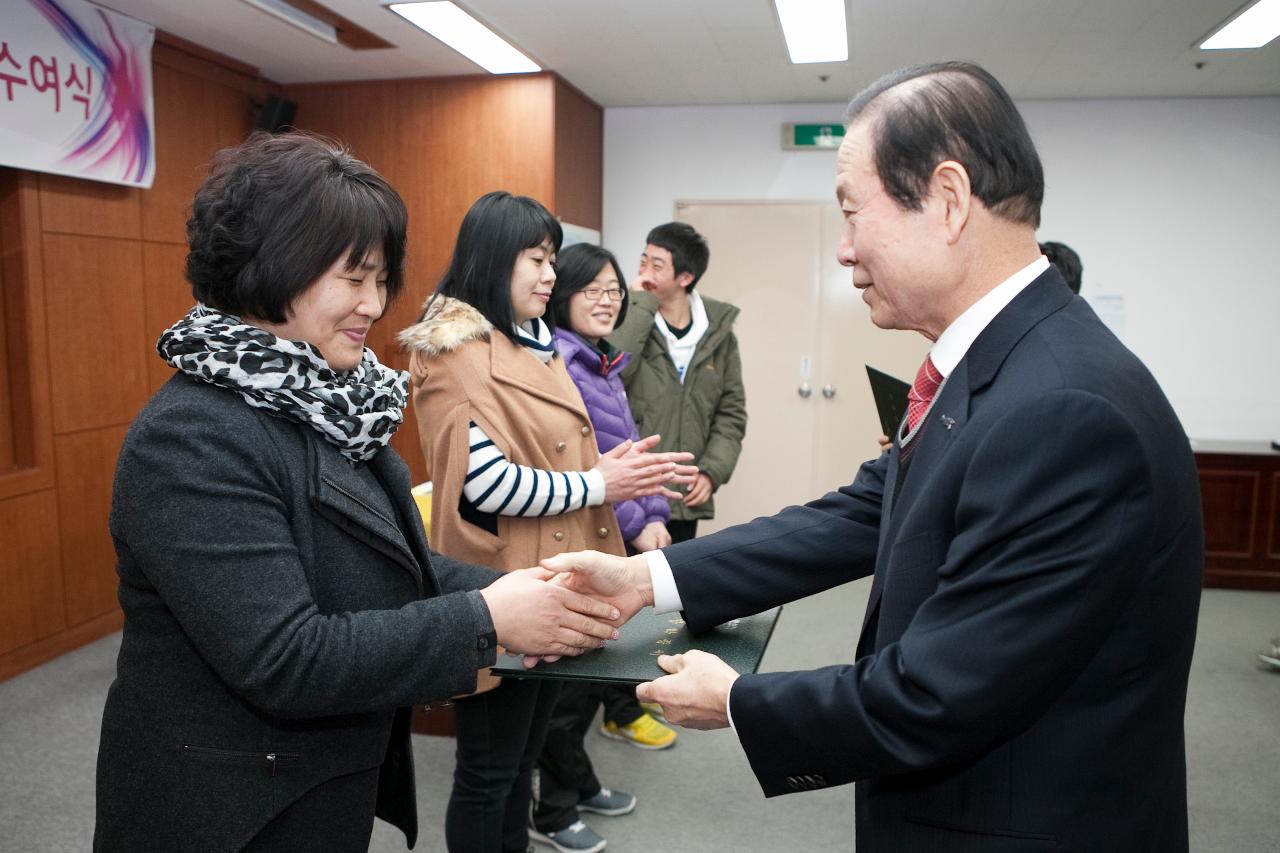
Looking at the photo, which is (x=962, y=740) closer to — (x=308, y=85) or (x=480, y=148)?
(x=480, y=148)

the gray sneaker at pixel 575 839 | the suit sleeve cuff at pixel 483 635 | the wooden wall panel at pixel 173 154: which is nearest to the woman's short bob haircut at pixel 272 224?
the suit sleeve cuff at pixel 483 635

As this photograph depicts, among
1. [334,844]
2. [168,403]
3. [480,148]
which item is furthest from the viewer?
[480,148]

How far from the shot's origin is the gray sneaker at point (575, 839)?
2721 millimetres

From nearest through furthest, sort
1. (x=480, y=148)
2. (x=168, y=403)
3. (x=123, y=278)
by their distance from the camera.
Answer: (x=168, y=403) < (x=123, y=278) < (x=480, y=148)

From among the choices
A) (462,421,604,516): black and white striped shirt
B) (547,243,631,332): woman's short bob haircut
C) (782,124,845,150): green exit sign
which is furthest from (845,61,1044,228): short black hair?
(782,124,845,150): green exit sign

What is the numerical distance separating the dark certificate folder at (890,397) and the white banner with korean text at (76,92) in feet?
11.5

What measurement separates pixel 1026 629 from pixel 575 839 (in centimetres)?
213

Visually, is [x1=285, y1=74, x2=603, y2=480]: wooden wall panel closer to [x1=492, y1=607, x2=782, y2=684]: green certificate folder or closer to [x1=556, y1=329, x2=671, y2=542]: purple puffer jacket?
[x1=556, y1=329, x2=671, y2=542]: purple puffer jacket

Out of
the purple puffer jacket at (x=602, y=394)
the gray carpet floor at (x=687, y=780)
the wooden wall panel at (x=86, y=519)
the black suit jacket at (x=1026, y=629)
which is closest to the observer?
the black suit jacket at (x=1026, y=629)

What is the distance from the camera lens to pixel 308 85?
19.3ft

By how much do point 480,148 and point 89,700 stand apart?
138 inches

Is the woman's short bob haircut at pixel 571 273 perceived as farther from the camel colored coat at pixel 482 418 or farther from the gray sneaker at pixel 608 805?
the gray sneaker at pixel 608 805

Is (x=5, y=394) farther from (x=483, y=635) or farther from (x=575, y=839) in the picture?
(x=483, y=635)

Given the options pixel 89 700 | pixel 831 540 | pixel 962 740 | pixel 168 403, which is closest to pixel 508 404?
pixel 831 540
